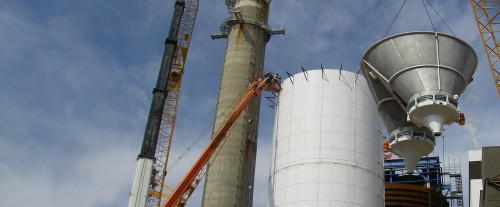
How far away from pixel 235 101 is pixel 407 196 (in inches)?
844

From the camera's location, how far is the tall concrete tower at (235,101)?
67.4 m

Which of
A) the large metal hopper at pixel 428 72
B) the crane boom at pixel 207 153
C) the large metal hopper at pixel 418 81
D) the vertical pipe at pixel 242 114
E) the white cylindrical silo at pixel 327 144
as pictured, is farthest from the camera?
the vertical pipe at pixel 242 114

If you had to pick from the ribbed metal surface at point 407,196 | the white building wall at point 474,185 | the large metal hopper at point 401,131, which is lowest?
the large metal hopper at point 401,131

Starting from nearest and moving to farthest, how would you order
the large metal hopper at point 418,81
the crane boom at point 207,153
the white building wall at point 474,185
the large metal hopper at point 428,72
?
the large metal hopper at point 428,72 → the large metal hopper at point 418,81 → the crane boom at point 207,153 → the white building wall at point 474,185

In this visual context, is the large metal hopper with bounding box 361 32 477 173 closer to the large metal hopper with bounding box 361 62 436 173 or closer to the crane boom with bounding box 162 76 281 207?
the large metal hopper with bounding box 361 62 436 173

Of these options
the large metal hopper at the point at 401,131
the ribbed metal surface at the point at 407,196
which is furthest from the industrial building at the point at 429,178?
the large metal hopper at the point at 401,131

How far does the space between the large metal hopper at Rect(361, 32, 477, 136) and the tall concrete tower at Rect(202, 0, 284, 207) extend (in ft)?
104

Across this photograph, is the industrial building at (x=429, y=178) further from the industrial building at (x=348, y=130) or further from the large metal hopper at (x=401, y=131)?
the large metal hopper at (x=401, y=131)

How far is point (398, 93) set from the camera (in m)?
38.2

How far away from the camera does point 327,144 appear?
4541 centimetres

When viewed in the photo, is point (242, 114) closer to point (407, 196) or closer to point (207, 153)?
point (207, 153)

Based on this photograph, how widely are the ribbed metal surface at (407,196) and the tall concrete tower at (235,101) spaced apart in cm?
1501

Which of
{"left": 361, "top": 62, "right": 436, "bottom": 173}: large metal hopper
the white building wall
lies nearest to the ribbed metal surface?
the white building wall

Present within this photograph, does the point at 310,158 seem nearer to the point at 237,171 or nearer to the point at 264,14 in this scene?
the point at 237,171
